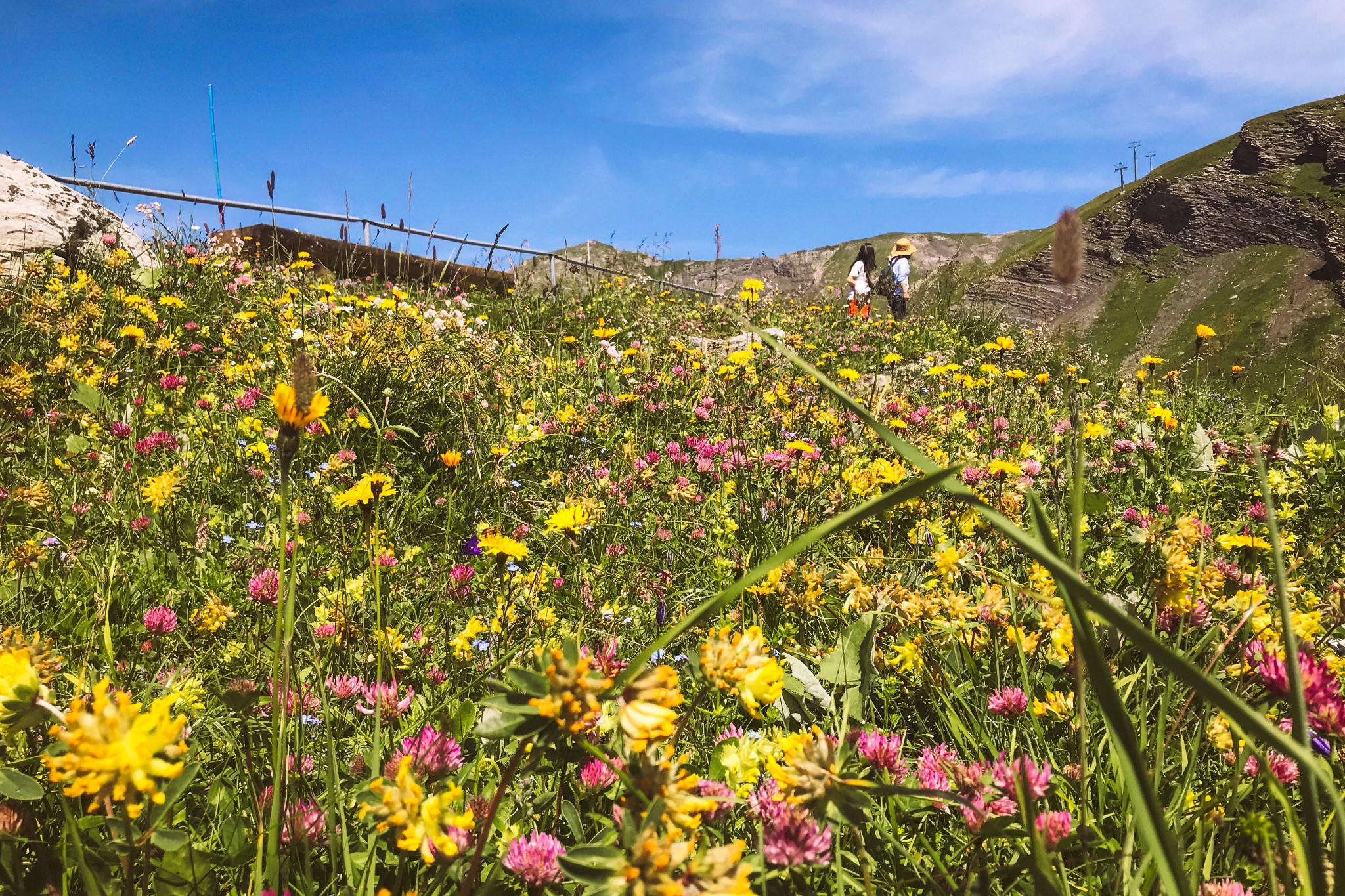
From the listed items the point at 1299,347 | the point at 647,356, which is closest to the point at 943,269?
the point at 1299,347

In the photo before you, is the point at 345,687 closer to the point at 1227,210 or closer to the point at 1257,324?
the point at 1257,324

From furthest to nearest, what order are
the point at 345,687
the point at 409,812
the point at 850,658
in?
the point at 850,658 < the point at 345,687 < the point at 409,812

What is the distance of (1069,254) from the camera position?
0.56 metres

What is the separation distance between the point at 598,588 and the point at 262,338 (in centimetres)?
355

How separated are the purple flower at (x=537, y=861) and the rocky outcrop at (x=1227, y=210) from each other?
1541 cm

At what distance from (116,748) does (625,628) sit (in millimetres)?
1483

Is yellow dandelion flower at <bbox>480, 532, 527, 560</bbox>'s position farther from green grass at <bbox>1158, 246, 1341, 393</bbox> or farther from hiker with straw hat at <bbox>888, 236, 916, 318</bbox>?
hiker with straw hat at <bbox>888, 236, 916, 318</bbox>

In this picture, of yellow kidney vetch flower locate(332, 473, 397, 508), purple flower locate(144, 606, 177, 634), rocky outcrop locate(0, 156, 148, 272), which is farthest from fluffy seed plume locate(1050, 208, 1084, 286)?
rocky outcrop locate(0, 156, 148, 272)

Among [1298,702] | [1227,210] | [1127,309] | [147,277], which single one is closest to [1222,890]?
[1298,702]

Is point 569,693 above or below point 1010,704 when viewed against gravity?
above

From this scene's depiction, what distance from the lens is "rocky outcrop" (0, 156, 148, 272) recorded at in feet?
16.1

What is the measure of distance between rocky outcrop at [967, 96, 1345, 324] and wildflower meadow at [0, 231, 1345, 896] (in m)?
13.2

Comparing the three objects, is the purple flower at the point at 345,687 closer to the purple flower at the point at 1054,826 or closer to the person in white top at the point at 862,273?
the purple flower at the point at 1054,826

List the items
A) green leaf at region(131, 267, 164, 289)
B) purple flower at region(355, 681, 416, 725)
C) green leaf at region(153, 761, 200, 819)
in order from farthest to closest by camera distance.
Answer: green leaf at region(131, 267, 164, 289), purple flower at region(355, 681, 416, 725), green leaf at region(153, 761, 200, 819)
